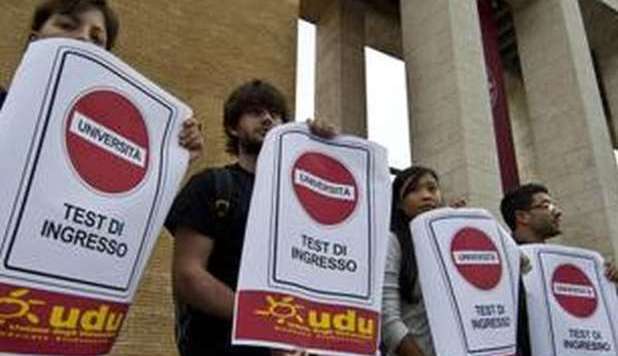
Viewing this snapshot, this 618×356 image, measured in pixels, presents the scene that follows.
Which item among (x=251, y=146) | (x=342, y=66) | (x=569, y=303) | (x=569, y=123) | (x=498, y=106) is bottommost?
(x=569, y=303)

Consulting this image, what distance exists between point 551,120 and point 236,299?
1063 cm

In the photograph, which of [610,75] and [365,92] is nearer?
[365,92]

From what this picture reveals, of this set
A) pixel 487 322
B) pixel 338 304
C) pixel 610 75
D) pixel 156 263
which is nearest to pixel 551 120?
pixel 610 75

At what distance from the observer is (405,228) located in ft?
8.95

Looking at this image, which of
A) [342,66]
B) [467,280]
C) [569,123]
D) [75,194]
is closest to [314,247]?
[75,194]

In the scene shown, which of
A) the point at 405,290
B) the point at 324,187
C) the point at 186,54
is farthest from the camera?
the point at 186,54

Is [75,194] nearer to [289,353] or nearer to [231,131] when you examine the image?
[289,353]

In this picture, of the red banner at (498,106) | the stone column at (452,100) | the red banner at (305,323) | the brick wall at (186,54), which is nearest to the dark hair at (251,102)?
the red banner at (305,323)

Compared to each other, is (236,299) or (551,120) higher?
(551,120)

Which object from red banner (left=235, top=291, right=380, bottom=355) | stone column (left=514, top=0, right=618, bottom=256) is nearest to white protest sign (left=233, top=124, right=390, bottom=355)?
red banner (left=235, top=291, right=380, bottom=355)

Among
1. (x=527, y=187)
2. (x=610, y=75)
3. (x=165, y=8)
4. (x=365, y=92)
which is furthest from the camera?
(x=610, y=75)

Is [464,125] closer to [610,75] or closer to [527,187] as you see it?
[527,187]

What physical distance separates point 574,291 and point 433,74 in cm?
741

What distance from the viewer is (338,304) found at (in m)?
1.81
